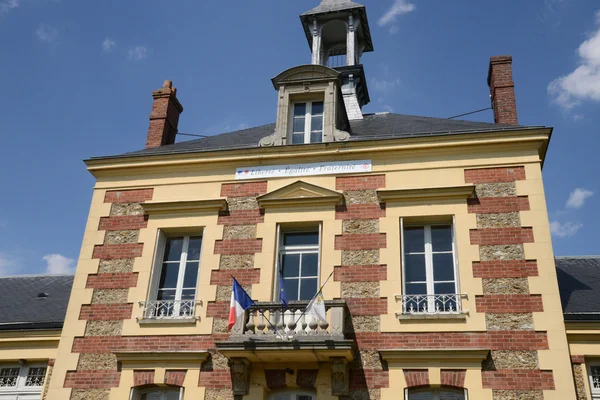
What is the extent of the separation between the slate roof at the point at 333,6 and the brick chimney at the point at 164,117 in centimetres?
499

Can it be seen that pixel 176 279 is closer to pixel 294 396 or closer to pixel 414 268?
pixel 294 396

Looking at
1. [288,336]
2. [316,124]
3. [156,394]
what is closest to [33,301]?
[156,394]

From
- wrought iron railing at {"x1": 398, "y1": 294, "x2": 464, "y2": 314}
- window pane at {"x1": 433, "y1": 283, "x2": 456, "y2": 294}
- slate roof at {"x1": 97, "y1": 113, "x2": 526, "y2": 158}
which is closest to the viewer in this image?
wrought iron railing at {"x1": 398, "y1": 294, "x2": 464, "y2": 314}

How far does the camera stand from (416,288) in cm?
1093

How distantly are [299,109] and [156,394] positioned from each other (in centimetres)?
675

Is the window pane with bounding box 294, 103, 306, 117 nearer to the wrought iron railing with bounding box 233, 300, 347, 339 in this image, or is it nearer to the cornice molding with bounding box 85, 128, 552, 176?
the cornice molding with bounding box 85, 128, 552, 176

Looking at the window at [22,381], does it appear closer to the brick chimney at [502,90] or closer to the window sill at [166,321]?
the window sill at [166,321]

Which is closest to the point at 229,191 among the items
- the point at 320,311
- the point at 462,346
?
the point at 320,311

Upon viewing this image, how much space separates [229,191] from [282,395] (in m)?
4.34

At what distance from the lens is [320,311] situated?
10062 millimetres

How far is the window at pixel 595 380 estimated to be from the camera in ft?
32.7

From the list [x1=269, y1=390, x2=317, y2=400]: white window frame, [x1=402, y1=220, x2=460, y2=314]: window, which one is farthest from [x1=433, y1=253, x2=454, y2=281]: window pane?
[x1=269, y1=390, x2=317, y2=400]: white window frame

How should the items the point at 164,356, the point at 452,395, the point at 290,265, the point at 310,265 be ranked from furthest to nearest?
the point at 290,265 < the point at 310,265 < the point at 164,356 < the point at 452,395

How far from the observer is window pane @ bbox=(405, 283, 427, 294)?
35.7 ft
